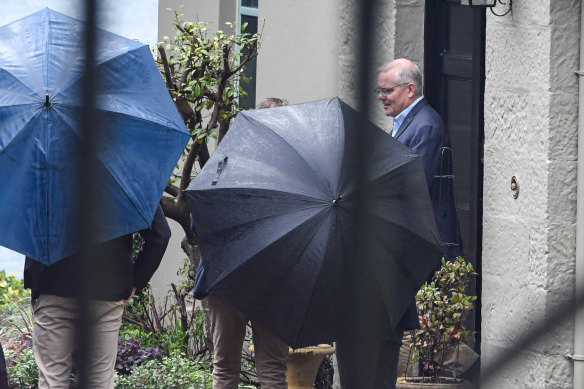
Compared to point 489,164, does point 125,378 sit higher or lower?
lower

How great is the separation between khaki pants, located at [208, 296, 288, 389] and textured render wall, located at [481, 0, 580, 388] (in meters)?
0.96

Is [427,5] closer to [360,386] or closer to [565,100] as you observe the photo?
[565,100]

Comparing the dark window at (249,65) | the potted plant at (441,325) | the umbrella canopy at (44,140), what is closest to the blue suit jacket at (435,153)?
the potted plant at (441,325)

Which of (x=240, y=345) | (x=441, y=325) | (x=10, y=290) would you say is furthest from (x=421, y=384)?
(x=10, y=290)

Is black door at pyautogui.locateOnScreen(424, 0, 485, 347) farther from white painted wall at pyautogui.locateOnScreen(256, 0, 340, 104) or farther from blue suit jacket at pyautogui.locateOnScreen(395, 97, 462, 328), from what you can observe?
blue suit jacket at pyautogui.locateOnScreen(395, 97, 462, 328)

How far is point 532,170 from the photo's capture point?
504 cm

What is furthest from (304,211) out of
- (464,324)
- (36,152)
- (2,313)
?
(2,313)

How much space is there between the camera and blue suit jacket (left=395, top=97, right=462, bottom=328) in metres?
5.14

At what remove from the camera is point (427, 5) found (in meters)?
7.05

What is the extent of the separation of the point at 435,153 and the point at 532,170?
459 mm

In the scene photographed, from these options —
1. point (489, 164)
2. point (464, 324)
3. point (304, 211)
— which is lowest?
point (464, 324)

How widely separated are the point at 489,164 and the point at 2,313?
4601 mm

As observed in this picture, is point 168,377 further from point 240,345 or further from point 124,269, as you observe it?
point 124,269

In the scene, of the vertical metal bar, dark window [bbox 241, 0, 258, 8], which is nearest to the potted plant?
dark window [bbox 241, 0, 258, 8]
